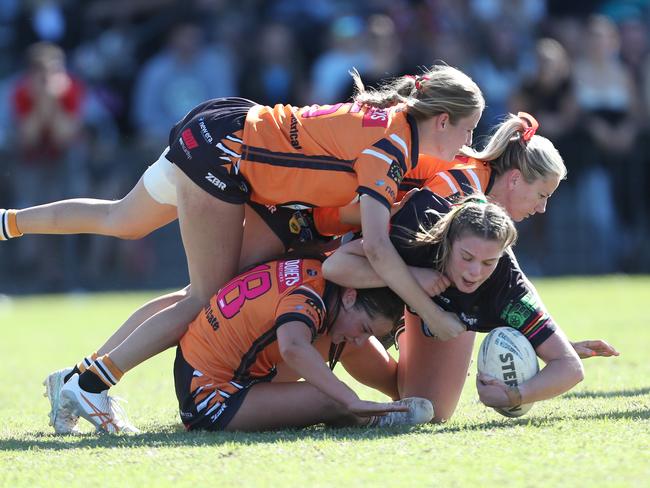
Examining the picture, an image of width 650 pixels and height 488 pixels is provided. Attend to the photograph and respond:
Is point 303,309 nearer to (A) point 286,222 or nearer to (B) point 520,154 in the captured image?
(A) point 286,222

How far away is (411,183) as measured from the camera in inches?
227

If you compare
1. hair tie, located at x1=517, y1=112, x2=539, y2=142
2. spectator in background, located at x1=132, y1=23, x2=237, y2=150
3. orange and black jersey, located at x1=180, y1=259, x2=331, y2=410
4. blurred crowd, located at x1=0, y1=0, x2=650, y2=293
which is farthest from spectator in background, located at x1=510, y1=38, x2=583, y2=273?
orange and black jersey, located at x1=180, y1=259, x2=331, y2=410

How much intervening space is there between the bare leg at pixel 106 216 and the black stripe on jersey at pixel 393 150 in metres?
1.34

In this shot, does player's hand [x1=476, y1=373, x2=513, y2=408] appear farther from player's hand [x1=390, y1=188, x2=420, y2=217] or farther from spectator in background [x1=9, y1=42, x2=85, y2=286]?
spectator in background [x1=9, y1=42, x2=85, y2=286]

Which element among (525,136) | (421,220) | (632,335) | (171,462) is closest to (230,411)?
(171,462)

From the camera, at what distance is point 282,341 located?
188 inches

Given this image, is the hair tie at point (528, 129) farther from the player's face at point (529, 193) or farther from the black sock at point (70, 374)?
the black sock at point (70, 374)

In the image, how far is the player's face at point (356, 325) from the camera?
196 inches

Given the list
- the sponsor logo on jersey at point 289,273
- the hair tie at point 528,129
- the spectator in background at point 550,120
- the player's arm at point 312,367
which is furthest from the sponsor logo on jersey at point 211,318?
the spectator in background at point 550,120

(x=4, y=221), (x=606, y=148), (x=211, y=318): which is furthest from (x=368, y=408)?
(x=606, y=148)

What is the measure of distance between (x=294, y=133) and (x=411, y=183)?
69 cm

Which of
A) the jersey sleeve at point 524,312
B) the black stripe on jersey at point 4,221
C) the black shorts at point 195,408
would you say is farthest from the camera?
the black stripe on jersey at point 4,221

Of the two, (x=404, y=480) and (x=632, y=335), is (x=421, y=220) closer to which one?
(x=404, y=480)

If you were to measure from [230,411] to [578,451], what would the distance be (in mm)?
1529
